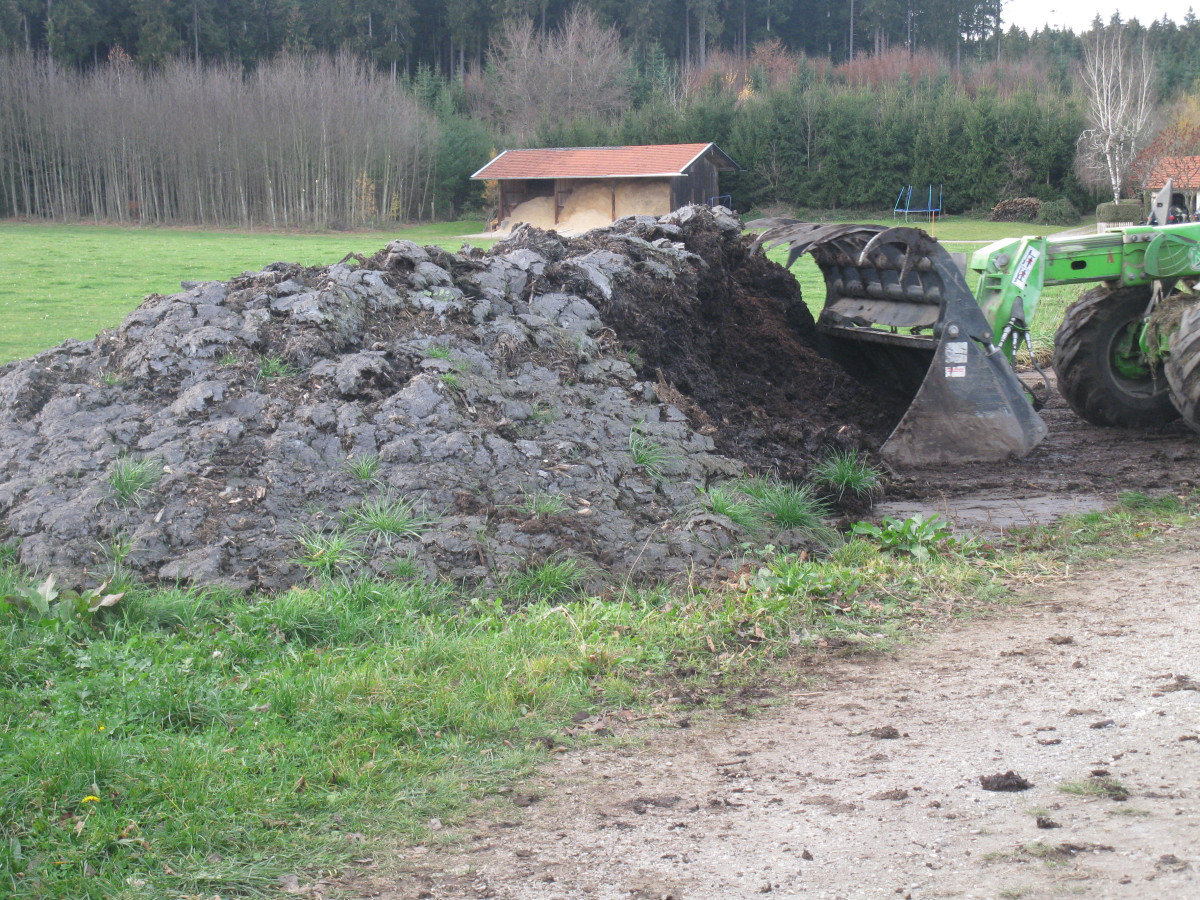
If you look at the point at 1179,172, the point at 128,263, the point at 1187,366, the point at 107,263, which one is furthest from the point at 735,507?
the point at 1179,172

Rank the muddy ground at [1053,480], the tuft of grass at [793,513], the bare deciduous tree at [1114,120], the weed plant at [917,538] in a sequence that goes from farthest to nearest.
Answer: the bare deciduous tree at [1114,120]
the muddy ground at [1053,480]
the tuft of grass at [793,513]
the weed plant at [917,538]

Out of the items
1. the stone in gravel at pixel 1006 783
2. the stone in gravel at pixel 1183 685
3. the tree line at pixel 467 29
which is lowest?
the stone in gravel at pixel 1183 685

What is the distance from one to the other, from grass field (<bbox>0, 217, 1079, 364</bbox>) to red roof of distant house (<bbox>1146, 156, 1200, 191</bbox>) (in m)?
4.38

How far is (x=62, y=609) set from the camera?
4.45 meters

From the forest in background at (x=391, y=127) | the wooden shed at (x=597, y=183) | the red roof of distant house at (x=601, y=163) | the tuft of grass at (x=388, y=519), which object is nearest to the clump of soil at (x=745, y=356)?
the tuft of grass at (x=388, y=519)

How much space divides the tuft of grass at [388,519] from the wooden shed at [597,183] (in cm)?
3285

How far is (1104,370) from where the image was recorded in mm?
8750

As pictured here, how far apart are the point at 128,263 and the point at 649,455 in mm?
20905

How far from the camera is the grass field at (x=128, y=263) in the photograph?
1407 cm

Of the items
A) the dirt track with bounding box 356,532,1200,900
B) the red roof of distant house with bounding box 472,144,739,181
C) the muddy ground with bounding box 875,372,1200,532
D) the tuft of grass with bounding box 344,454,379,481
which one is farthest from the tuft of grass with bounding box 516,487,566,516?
the red roof of distant house with bounding box 472,144,739,181

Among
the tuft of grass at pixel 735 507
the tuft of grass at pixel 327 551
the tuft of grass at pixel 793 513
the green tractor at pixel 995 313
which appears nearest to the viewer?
the tuft of grass at pixel 327 551

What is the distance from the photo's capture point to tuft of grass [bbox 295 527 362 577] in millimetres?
4965

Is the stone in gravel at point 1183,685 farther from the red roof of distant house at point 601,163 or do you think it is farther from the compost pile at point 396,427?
the red roof of distant house at point 601,163

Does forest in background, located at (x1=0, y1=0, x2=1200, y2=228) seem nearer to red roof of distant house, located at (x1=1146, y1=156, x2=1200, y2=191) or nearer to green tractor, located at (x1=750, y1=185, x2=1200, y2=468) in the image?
red roof of distant house, located at (x1=1146, y1=156, x2=1200, y2=191)
